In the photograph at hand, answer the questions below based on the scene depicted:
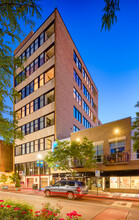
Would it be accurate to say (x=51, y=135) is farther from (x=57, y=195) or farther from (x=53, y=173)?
(x=57, y=195)

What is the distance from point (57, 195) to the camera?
59.8 feet

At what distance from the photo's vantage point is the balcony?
2221cm

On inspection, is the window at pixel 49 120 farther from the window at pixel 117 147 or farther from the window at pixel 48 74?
the window at pixel 117 147

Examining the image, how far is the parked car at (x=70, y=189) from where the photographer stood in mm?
16797

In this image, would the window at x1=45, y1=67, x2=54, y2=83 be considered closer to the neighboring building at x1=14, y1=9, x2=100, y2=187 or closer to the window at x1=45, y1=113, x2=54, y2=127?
the neighboring building at x1=14, y1=9, x2=100, y2=187

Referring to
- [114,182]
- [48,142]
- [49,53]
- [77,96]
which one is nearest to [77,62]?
[77,96]

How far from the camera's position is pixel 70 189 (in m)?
17.2

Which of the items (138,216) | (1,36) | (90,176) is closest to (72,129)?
(90,176)

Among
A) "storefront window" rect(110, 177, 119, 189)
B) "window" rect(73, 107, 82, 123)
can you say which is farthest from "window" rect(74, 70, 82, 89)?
"storefront window" rect(110, 177, 119, 189)

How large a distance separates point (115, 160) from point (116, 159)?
294mm

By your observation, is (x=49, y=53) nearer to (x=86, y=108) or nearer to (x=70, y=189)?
(x=86, y=108)

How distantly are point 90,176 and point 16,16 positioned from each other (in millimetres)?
23955

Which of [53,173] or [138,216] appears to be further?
[53,173]

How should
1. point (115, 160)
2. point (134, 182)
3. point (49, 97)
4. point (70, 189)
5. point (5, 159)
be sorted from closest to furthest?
1. point (70, 189)
2. point (134, 182)
3. point (115, 160)
4. point (49, 97)
5. point (5, 159)
